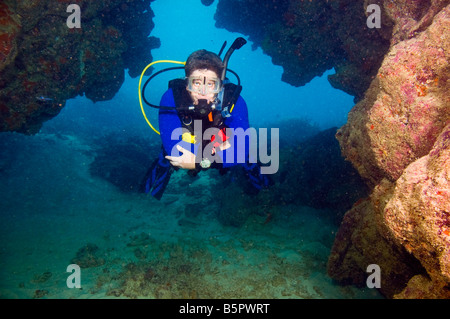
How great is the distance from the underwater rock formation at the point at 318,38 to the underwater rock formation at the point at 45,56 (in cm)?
699

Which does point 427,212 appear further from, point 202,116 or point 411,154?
point 202,116

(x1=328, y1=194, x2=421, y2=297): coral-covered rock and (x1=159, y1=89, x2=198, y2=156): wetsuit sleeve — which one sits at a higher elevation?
(x1=159, y1=89, x2=198, y2=156): wetsuit sleeve

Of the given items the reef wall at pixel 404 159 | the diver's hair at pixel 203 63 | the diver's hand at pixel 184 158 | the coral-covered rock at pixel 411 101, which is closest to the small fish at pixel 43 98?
the diver's hair at pixel 203 63

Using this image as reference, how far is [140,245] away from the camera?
545 centimetres

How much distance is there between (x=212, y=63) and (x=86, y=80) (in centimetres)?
648

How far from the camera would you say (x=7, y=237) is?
220 inches

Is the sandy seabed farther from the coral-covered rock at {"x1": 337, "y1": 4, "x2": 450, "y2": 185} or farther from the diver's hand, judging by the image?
the coral-covered rock at {"x1": 337, "y1": 4, "x2": 450, "y2": 185}

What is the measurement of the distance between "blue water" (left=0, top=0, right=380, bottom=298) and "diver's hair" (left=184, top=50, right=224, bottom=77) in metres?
3.85

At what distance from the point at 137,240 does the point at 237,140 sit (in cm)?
394

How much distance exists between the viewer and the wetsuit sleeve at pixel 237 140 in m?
3.79

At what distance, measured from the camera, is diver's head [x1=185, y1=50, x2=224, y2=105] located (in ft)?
12.6

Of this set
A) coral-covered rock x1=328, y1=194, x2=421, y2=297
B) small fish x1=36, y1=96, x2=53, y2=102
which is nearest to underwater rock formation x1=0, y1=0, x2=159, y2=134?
small fish x1=36, y1=96, x2=53, y2=102

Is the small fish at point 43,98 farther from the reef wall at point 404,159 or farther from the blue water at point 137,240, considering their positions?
the reef wall at point 404,159
